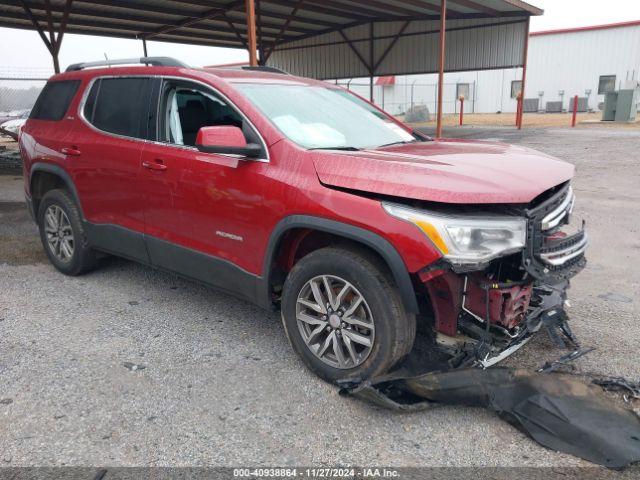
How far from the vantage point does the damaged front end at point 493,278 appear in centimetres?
246

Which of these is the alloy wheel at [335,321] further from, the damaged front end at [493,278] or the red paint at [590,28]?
the red paint at [590,28]

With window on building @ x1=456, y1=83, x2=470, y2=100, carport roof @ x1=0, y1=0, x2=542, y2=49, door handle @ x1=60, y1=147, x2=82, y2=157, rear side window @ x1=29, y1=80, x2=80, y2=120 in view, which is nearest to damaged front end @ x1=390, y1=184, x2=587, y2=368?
door handle @ x1=60, y1=147, x2=82, y2=157

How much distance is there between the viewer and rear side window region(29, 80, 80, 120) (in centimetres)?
461

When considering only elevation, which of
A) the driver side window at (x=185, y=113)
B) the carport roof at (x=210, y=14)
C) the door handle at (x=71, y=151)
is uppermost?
the carport roof at (x=210, y=14)

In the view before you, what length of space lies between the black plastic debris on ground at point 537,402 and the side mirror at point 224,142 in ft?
4.94

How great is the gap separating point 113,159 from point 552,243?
3.21 metres

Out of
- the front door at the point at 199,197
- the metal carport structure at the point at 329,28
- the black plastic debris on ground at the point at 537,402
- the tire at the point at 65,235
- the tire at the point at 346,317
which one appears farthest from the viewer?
the metal carport structure at the point at 329,28

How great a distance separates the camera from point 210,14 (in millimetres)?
16453

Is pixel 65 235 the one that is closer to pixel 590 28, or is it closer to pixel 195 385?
pixel 195 385

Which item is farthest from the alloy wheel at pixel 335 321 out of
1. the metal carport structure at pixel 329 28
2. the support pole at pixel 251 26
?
the metal carport structure at pixel 329 28

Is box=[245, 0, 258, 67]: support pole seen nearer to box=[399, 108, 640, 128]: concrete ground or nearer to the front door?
the front door

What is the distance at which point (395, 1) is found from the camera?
1672 cm

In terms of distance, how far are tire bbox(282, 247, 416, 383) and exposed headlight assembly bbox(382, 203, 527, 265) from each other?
39 cm

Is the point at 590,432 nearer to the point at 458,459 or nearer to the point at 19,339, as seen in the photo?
the point at 458,459
